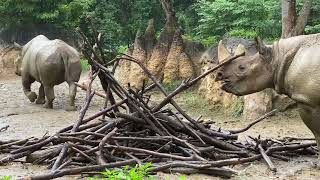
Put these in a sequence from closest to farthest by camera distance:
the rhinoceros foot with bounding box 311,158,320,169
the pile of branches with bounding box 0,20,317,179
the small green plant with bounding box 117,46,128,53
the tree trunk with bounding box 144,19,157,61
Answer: the pile of branches with bounding box 0,20,317,179
the rhinoceros foot with bounding box 311,158,320,169
the tree trunk with bounding box 144,19,157,61
the small green plant with bounding box 117,46,128,53

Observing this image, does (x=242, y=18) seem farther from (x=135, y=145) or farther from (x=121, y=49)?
(x=135, y=145)

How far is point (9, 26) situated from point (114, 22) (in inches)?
157

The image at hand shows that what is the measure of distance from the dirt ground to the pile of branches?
0.41ft

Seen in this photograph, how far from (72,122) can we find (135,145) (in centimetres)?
477

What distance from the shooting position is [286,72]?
20.4 ft

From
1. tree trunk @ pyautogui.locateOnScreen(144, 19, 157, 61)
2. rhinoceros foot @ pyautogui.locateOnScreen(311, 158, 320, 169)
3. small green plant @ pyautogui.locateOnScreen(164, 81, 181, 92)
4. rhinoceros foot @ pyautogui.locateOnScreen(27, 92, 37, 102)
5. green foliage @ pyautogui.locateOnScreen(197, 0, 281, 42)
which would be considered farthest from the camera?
green foliage @ pyautogui.locateOnScreen(197, 0, 281, 42)

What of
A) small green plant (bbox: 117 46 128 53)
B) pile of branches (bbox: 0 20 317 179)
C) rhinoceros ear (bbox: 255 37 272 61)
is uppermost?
rhinoceros ear (bbox: 255 37 272 61)

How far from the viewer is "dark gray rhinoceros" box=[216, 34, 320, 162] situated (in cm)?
587

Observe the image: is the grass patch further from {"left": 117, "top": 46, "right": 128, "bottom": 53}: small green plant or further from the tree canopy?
{"left": 117, "top": 46, "right": 128, "bottom": 53}: small green plant

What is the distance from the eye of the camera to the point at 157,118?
6289mm

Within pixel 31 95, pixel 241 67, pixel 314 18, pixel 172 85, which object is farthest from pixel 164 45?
pixel 241 67

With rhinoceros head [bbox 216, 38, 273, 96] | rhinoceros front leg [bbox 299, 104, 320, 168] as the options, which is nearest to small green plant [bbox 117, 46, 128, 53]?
rhinoceros head [bbox 216, 38, 273, 96]

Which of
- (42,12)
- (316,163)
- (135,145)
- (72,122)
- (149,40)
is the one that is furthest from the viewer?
(42,12)

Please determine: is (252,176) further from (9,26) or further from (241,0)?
(9,26)
